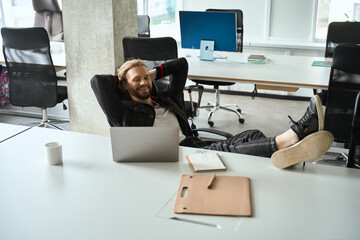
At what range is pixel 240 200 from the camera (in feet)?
5.27

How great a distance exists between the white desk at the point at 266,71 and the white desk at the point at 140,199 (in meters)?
1.59

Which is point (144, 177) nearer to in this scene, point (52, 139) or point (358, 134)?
point (52, 139)

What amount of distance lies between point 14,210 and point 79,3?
239 cm

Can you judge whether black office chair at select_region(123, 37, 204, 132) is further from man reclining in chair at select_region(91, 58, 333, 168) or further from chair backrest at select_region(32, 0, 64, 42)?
chair backrest at select_region(32, 0, 64, 42)

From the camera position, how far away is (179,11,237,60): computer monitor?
4.11 meters

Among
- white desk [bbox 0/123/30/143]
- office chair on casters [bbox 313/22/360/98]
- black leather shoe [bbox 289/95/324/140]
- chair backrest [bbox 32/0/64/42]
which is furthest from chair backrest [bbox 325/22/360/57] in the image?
chair backrest [bbox 32/0/64/42]

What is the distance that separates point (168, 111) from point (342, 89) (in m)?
1.33

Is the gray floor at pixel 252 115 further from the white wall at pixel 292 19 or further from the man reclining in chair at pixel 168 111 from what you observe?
the man reclining in chair at pixel 168 111

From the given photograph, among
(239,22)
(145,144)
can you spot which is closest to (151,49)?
(145,144)

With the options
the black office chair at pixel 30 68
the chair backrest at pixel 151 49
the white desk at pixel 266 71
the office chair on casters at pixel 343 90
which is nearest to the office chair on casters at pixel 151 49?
the chair backrest at pixel 151 49

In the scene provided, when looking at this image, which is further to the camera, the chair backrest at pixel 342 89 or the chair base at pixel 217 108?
the chair base at pixel 217 108

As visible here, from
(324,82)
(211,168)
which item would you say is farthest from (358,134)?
(324,82)

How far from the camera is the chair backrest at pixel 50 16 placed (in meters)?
6.22

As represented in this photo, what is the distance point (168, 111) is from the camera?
8.95 ft
